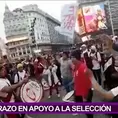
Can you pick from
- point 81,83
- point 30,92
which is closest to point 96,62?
point 81,83

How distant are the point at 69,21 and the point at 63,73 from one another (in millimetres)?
1984

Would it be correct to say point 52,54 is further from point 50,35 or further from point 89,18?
point 89,18

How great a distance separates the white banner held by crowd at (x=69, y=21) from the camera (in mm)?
6211

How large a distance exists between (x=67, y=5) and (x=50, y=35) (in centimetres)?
60

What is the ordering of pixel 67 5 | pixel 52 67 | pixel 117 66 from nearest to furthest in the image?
pixel 117 66 → pixel 67 5 → pixel 52 67

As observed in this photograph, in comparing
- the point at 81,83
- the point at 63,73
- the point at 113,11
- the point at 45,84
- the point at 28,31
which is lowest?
the point at 45,84

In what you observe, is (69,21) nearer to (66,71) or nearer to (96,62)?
(66,71)

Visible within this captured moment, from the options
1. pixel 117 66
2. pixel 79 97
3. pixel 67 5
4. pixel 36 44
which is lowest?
Result: pixel 79 97

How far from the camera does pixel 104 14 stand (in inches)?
263

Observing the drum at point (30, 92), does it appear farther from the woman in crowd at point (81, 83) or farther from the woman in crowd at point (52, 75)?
the woman in crowd at point (52, 75)

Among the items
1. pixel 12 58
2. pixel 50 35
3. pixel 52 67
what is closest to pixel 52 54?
pixel 50 35

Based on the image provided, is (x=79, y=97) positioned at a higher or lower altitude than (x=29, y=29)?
lower

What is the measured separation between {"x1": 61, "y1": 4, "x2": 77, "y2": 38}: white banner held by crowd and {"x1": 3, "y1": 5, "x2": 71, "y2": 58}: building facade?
0.11 metres

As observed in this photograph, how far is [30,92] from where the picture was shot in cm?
527
